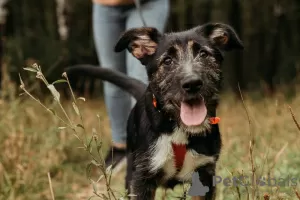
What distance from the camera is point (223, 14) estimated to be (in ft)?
45.3

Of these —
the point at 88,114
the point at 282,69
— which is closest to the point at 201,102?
the point at 88,114

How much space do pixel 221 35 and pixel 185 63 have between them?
1.66 feet

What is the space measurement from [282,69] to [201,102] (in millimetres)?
12061

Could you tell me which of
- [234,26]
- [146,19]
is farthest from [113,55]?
[234,26]

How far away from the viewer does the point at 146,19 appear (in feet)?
15.5

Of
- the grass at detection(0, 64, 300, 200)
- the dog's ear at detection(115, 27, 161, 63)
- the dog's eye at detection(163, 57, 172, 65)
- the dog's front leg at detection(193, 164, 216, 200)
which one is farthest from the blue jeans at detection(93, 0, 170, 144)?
the dog's front leg at detection(193, 164, 216, 200)

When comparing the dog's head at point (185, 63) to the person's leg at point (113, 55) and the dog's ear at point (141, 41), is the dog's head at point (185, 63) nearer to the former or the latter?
the dog's ear at point (141, 41)

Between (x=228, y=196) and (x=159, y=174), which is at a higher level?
(x=159, y=174)

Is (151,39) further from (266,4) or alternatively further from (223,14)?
(266,4)

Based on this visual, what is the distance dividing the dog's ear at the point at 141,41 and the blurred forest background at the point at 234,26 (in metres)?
10.2

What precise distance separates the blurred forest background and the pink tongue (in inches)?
422

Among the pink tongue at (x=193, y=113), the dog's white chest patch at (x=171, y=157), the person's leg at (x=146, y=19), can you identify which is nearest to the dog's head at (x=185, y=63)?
the pink tongue at (x=193, y=113)

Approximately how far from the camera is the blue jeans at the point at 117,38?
4.74 m

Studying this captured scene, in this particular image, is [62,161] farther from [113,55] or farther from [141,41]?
[141,41]
